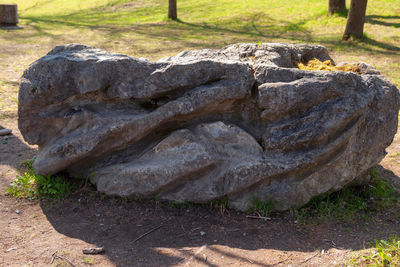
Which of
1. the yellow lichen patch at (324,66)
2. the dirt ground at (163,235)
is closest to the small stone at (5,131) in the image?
the dirt ground at (163,235)

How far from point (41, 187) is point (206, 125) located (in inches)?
79.7

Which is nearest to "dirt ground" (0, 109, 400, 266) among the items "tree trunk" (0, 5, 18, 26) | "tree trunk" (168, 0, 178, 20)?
"tree trunk" (0, 5, 18, 26)

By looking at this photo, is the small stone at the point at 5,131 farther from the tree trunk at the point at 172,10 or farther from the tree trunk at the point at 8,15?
the tree trunk at the point at 172,10

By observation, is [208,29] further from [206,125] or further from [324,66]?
[206,125]

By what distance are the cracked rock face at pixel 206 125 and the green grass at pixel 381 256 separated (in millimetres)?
886

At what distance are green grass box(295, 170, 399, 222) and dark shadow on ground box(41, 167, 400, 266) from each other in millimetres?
100

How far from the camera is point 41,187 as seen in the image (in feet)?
15.1

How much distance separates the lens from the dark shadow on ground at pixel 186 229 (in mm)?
3662

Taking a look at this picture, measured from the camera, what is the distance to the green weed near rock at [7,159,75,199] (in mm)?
4477

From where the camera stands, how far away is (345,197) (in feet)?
14.6

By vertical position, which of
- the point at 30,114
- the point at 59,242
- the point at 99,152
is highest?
the point at 30,114

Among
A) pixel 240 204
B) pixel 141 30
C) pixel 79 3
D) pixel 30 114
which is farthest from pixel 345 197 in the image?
pixel 79 3

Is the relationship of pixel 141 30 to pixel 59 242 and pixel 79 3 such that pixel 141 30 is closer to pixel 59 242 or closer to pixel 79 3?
pixel 79 3

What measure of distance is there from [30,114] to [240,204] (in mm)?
2441
